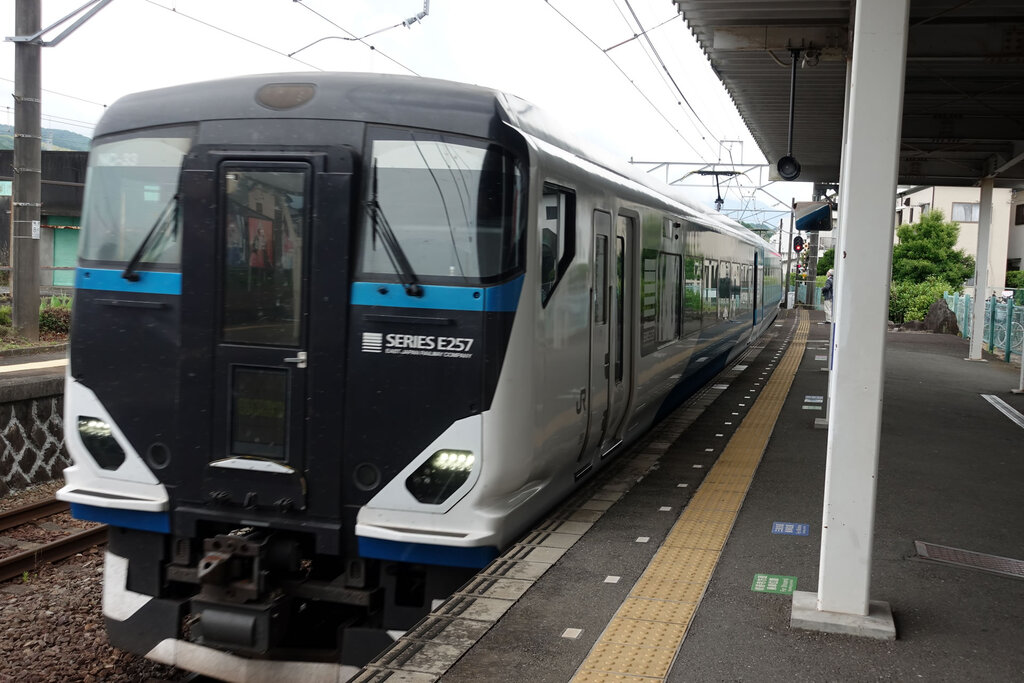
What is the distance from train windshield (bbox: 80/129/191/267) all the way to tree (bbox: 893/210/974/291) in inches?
1313

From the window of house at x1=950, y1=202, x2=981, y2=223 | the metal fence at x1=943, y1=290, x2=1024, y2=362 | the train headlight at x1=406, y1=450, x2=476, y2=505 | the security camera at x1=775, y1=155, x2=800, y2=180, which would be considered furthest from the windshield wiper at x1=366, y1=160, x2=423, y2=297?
the window of house at x1=950, y1=202, x2=981, y2=223

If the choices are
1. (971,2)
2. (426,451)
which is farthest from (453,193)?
(971,2)

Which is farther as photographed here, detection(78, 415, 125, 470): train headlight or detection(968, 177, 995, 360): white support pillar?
detection(968, 177, 995, 360): white support pillar

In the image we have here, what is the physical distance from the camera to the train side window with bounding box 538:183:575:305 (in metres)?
5.15

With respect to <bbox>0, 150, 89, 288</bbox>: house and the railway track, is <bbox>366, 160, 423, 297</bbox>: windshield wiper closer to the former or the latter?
the railway track

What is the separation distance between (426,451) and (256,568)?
38.1 inches

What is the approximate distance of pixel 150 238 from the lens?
192 inches

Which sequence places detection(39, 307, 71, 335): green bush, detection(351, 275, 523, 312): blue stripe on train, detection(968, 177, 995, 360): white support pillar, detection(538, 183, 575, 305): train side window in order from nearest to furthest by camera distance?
detection(351, 275, 523, 312): blue stripe on train < detection(538, 183, 575, 305): train side window < detection(39, 307, 71, 335): green bush < detection(968, 177, 995, 360): white support pillar

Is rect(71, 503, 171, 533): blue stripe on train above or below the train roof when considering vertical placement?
below

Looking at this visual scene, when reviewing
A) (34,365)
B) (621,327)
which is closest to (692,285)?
(621,327)

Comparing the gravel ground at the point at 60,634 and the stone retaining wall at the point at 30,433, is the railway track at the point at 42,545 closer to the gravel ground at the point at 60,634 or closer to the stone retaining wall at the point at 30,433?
the gravel ground at the point at 60,634

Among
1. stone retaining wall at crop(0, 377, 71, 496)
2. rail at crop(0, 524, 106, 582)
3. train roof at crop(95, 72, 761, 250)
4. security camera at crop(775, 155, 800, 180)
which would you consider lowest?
rail at crop(0, 524, 106, 582)

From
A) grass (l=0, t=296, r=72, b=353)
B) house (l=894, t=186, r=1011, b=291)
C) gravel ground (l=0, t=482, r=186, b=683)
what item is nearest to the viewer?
gravel ground (l=0, t=482, r=186, b=683)

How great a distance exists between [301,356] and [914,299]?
29169 millimetres
